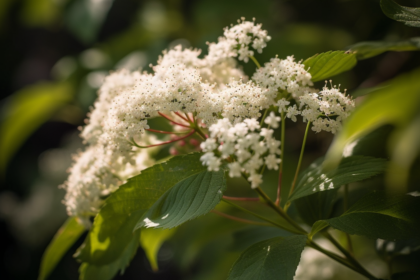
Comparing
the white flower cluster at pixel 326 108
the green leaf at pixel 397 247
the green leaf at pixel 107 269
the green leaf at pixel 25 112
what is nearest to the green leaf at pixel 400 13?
the white flower cluster at pixel 326 108

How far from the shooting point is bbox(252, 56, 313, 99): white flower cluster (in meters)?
0.93

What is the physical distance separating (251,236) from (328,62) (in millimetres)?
636

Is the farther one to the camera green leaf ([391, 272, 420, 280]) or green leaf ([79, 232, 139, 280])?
green leaf ([79, 232, 139, 280])

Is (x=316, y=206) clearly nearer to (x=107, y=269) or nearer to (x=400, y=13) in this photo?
(x=400, y=13)

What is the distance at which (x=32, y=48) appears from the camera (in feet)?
11.8

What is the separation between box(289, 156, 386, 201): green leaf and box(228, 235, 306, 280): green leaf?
120 mm

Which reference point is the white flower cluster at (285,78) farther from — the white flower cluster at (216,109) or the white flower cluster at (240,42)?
the white flower cluster at (240,42)

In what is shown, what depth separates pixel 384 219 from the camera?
84 cm

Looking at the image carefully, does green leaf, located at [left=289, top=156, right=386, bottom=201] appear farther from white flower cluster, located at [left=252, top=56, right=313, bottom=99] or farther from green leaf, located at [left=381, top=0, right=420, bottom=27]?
green leaf, located at [left=381, top=0, right=420, bottom=27]

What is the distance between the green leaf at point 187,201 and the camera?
2.71 feet

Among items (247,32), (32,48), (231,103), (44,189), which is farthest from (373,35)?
(32,48)

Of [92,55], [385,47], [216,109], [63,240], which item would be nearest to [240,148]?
[216,109]

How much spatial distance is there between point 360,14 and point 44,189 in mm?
2369

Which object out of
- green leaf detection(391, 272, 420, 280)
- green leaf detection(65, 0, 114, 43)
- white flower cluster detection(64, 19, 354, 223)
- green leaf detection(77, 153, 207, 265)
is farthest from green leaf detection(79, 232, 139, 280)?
green leaf detection(65, 0, 114, 43)
